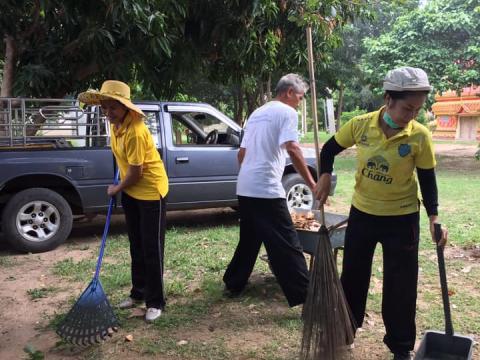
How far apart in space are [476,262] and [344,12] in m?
4.12

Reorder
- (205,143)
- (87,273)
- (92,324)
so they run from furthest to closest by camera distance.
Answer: (205,143)
(87,273)
(92,324)

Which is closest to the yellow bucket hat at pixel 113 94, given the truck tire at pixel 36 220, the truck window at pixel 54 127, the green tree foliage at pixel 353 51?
the truck window at pixel 54 127

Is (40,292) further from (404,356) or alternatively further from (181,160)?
(404,356)

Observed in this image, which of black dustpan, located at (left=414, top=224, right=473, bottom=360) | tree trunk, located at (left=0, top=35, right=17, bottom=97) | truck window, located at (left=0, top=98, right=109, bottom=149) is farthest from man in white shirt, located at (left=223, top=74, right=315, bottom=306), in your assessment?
tree trunk, located at (left=0, top=35, right=17, bottom=97)

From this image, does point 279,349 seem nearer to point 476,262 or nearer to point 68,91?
point 476,262

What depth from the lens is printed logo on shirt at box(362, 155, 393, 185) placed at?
9.71 feet

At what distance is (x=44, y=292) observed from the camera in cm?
471

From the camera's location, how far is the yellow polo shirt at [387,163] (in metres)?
2.91

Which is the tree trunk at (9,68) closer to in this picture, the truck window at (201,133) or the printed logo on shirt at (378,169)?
the truck window at (201,133)

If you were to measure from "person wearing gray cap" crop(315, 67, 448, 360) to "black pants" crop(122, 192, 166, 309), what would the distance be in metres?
1.30

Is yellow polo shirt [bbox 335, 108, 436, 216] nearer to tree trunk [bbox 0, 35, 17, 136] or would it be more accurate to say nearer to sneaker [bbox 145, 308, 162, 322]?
sneaker [bbox 145, 308, 162, 322]

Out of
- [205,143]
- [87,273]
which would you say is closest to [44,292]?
[87,273]

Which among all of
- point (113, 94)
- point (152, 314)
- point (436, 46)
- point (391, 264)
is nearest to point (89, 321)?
point (152, 314)

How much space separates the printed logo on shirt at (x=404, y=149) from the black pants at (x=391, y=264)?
375 mm
